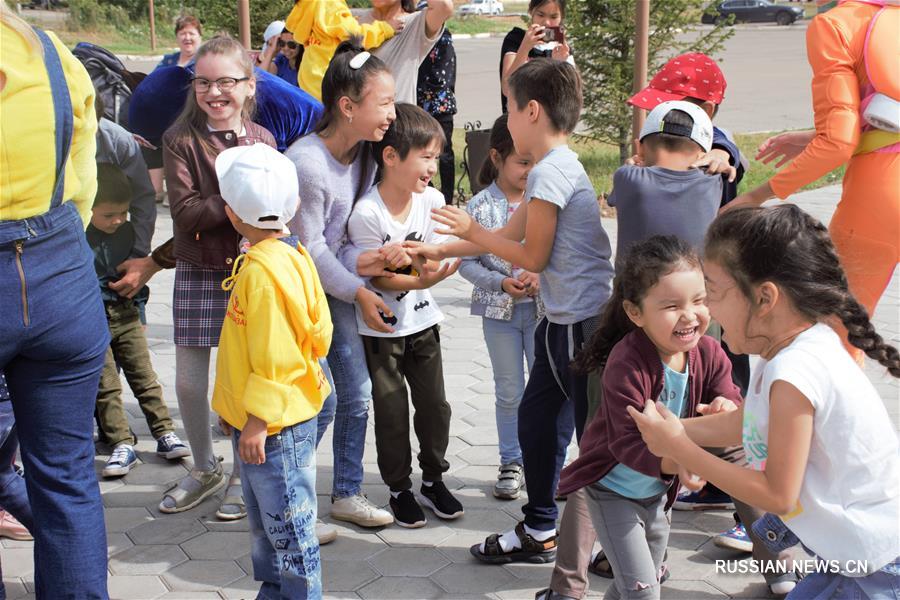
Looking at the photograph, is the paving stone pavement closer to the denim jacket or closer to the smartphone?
the denim jacket

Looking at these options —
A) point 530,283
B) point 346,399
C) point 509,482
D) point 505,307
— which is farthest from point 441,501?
point 530,283

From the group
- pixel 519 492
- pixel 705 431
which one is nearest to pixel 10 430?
pixel 519 492

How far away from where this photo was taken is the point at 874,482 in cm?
207

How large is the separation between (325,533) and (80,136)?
5.32ft

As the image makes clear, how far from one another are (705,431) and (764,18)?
4173 centimetres

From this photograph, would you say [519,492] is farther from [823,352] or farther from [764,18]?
[764,18]

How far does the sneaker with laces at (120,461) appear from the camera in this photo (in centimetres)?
418

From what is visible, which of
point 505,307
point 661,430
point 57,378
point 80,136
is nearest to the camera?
point 661,430

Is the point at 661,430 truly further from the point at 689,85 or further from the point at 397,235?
the point at 689,85

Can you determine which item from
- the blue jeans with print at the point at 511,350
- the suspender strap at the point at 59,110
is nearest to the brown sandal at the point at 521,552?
the blue jeans with print at the point at 511,350

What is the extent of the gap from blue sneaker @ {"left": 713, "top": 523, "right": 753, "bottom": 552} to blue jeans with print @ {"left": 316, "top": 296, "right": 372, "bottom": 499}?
4.36ft

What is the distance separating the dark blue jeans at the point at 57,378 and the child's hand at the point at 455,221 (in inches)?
42.6

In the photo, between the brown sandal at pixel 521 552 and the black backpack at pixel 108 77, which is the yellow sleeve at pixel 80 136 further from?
the black backpack at pixel 108 77

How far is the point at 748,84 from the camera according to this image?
1950 centimetres
